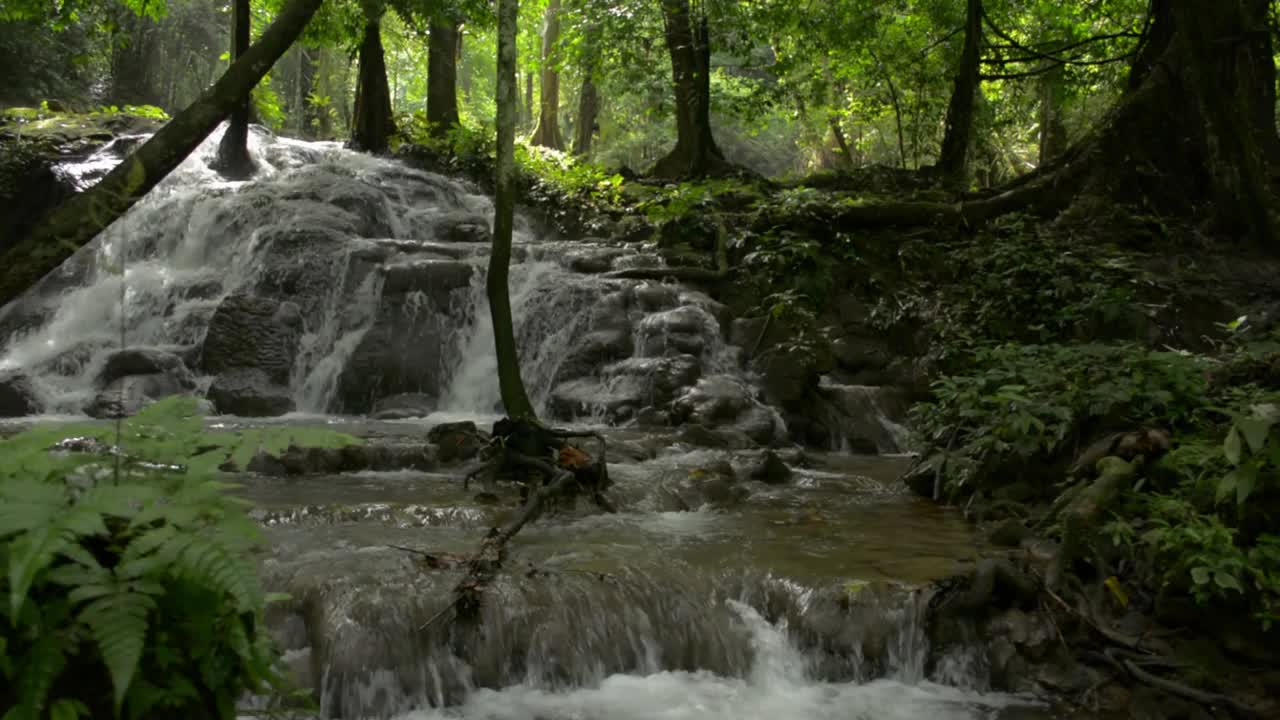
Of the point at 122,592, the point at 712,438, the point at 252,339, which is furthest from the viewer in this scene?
the point at 252,339

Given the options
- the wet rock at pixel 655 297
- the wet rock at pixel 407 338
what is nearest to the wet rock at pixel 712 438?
the wet rock at pixel 655 297

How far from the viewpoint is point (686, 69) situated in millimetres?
17094

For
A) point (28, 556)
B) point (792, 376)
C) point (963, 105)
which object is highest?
point (963, 105)

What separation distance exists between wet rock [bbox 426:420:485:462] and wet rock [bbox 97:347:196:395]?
4.51 m

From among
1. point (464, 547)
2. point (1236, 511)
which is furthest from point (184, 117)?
point (1236, 511)

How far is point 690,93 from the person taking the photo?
17.2 meters

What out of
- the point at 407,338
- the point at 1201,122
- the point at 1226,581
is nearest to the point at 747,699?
the point at 1226,581

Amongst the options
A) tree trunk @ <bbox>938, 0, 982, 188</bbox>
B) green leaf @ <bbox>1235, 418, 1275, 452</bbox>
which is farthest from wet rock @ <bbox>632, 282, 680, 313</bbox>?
green leaf @ <bbox>1235, 418, 1275, 452</bbox>

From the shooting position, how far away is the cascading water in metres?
4.39

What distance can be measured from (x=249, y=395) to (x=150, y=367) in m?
1.37

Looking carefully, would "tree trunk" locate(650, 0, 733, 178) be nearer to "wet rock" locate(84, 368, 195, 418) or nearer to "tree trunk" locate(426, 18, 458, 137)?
"tree trunk" locate(426, 18, 458, 137)

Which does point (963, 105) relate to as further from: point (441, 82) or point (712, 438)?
point (441, 82)

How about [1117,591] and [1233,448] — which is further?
[1117,591]

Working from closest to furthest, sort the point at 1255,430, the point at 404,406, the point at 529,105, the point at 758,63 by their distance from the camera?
the point at 1255,430
the point at 404,406
the point at 758,63
the point at 529,105
